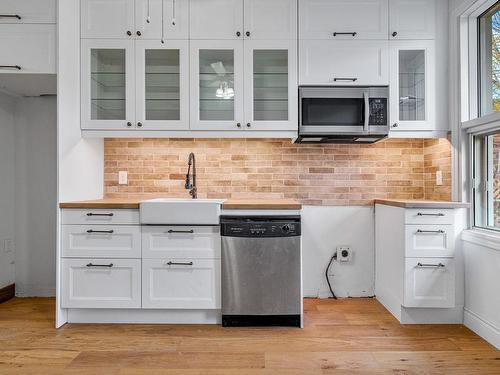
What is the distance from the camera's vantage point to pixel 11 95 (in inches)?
113

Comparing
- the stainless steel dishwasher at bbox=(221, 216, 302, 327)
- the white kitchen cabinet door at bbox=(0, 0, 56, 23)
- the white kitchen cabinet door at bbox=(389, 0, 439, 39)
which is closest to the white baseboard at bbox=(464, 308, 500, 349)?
the stainless steel dishwasher at bbox=(221, 216, 302, 327)

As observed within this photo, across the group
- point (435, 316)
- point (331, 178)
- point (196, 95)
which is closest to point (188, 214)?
point (196, 95)

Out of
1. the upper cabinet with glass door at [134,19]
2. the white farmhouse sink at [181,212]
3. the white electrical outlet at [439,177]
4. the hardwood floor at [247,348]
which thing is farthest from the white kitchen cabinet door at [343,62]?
the hardwood floor at [247,348]

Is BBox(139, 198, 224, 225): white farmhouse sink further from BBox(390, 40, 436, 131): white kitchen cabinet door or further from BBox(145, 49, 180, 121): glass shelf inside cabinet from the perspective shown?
BBox(390, 40, 436, 131): white kitchen cabinet door

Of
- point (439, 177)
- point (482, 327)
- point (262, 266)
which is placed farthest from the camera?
point (439, 177)

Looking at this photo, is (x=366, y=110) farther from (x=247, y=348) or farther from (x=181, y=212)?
(x=247, y=348)

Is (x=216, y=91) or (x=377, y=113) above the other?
(x=216, y=91)

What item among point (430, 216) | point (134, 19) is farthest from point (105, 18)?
point (430, 216)

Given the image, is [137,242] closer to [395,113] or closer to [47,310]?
[47,310]

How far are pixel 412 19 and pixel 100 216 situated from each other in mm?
2765

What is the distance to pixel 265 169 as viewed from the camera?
2965 mm

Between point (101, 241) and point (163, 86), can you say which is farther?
point (163, 86)

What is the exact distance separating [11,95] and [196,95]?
1.63 m

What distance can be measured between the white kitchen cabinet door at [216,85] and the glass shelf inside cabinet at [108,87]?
21.6 inches
